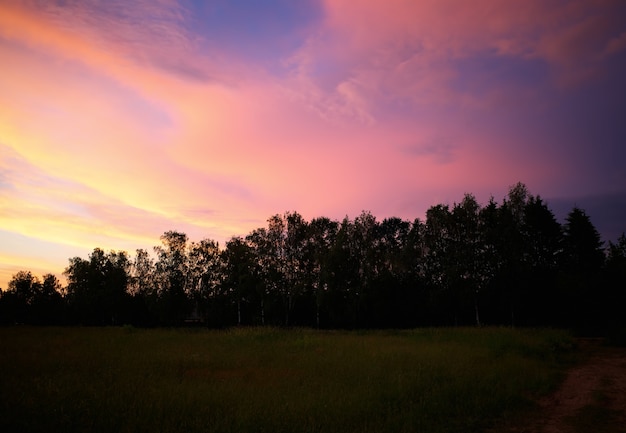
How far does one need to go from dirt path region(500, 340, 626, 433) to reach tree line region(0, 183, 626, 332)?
20140 millimetres

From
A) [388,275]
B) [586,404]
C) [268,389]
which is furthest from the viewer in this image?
[388,275]

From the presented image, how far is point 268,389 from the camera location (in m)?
11.9

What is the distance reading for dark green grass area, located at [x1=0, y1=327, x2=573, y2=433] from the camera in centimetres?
855

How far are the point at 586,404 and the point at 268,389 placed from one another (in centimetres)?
940

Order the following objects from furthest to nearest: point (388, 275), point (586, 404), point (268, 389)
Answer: point (388, 275)
point (268, 389)
point (586, 404)

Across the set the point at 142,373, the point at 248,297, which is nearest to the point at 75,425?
the point at 142,373

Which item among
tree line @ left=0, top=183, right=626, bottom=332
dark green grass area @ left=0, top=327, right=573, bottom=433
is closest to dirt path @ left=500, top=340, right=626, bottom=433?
dark green grass area @ left=0, top=327, right=573, bottom=433

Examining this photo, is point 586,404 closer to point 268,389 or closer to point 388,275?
point 268,389

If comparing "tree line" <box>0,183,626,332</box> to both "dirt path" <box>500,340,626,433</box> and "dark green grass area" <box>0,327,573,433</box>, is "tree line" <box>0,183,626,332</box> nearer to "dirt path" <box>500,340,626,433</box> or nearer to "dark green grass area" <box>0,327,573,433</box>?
"dirt path" <box>500,340,626,433</box>

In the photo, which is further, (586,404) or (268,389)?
(268,389)

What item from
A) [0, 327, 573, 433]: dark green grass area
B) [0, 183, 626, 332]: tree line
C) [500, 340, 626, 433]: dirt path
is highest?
[0, 183, 626, 332]: tree line

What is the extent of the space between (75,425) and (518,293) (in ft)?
160

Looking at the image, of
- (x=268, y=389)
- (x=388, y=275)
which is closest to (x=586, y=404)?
(x=268, y=389)

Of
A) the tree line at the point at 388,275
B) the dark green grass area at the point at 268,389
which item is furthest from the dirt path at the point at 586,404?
the tree line at the point at 388,275
